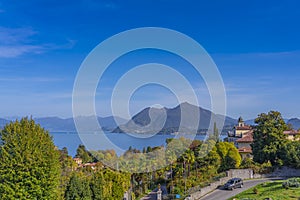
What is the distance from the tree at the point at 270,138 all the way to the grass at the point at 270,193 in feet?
16.0

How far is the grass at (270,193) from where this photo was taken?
51.1 feet

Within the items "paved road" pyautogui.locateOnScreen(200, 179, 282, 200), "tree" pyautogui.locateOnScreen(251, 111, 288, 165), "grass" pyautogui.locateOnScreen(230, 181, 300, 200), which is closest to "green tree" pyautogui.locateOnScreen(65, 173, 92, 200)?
"paved road" pyautogui.locateOnScreen(200, 179, 282, 200)

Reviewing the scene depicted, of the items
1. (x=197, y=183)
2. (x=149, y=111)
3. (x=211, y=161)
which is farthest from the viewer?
(x=149, y=111)

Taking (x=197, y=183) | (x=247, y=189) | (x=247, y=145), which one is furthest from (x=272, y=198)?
(x=247, y=145)

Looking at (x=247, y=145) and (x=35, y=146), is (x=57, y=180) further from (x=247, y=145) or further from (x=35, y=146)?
(x=247, y=145)

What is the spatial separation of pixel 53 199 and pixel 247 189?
1089 cm

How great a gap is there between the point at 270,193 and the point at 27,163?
1151 cm

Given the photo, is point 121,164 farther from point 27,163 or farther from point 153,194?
point 27,163

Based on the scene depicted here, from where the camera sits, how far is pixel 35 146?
44.3ft

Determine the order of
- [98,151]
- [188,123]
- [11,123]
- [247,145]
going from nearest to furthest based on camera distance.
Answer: [11,123] → [188,123] → [98,151] → [247,145]

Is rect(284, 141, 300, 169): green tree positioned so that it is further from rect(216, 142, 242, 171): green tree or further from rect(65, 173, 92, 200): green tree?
rect(65, 173, 92, 200): green tree

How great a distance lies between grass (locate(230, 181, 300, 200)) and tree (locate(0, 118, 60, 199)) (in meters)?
9.12

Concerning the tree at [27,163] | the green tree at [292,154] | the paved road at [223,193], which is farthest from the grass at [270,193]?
the tree at [27,163]

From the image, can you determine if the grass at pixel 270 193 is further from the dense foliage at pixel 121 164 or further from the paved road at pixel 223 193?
the dense foliage at pixel 121 164
